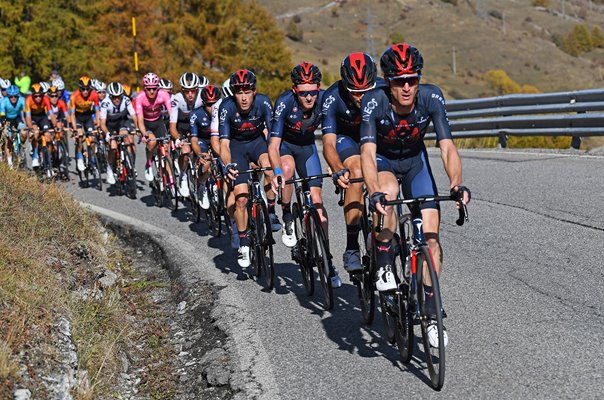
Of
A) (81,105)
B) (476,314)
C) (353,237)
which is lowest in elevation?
(476,314)

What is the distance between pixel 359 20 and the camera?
16562 cm

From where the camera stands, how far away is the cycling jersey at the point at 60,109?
1967 centimetres

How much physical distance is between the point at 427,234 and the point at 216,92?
6631 mm

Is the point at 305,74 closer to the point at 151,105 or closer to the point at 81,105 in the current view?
the point at 151,105

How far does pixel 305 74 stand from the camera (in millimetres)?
8352

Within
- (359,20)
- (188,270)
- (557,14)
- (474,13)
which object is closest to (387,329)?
(188,270)

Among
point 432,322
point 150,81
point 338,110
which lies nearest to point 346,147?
point 338,110

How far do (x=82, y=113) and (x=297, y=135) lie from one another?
10549 mm

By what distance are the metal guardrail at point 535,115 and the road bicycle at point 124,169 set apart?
760 centimetres

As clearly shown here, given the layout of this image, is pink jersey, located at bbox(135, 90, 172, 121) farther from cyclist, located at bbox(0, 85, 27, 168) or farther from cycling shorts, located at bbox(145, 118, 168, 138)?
cyclist, located at bbox(0, 85, 27, 168)

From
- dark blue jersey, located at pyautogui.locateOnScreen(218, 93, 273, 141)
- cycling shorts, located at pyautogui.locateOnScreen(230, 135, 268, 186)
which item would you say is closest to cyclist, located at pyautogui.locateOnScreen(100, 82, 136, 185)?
cycling shorts, located at pyautogui.locateOnScreen(230, 135, 268, 186)

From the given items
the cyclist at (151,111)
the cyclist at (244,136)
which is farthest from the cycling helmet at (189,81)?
the cyclist at (244,136)

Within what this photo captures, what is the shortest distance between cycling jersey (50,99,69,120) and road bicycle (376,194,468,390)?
14.8 m

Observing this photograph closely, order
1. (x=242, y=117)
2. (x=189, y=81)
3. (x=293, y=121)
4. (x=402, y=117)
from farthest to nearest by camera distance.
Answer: (x=189, y=81), (x=242, y=117), (x=293, y=121), (x=402, y=117)
